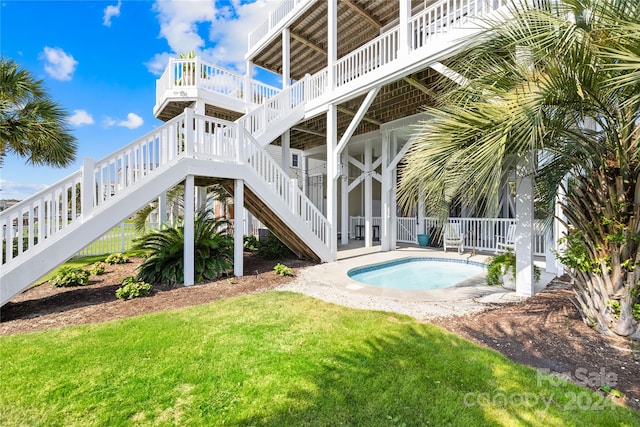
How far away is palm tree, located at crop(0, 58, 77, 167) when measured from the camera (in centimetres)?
691

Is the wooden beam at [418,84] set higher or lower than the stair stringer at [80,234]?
higher

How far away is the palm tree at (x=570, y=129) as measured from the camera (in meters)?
2.64

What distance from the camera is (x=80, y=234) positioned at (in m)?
4.55

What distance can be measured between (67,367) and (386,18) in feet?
38.5

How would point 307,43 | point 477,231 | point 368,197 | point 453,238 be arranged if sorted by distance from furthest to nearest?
point 368,197 → point 307,43 → point 477,231 → point 453,238

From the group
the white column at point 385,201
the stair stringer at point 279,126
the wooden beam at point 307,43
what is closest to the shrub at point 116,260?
the stair stringer at point 279,126

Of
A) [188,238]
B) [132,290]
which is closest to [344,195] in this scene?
[188,238]

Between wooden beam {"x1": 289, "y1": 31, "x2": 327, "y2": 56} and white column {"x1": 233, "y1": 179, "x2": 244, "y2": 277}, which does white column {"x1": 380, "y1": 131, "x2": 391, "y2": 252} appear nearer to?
wooden beam {"x1": 289, "y1": 31, "x2": 327, "y2": 56}

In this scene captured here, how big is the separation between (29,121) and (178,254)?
5184 mm

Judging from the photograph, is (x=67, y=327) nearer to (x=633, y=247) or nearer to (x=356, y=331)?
(x=356, y=331)

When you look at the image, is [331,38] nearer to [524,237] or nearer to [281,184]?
[281,184]

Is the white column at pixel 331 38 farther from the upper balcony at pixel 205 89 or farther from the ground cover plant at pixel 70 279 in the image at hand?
the ground cover plant at pixel 70 279

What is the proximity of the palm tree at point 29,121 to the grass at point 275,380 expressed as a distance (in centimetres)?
619

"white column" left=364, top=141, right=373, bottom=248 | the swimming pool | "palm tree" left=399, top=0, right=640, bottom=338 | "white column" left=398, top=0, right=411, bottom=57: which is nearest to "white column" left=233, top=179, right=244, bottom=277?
the swimming pool
